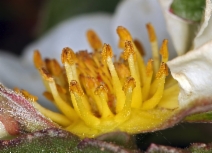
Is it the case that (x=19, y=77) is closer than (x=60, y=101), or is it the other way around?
(x=60, y=101)

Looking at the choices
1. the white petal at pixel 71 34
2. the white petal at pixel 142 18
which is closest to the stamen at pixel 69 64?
the white petal at pixel 142 18

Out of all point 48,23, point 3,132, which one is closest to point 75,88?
point 3,132

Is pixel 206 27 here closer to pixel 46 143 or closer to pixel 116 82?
pixel 116 82

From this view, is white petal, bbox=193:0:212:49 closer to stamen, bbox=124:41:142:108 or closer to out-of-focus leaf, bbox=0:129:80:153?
stamen, bbox=124:41:142:108

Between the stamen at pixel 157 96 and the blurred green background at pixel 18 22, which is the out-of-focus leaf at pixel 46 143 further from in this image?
the blurred green background at pixel 18 22

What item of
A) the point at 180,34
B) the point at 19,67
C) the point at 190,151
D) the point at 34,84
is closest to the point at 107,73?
the point at 180,34

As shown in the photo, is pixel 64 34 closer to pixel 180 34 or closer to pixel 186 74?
pixel 180 34
